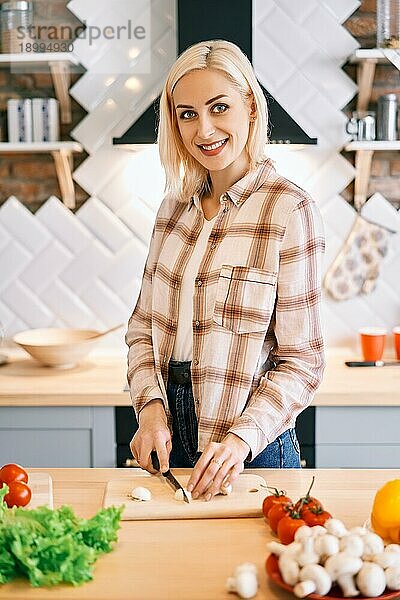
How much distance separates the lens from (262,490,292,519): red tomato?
1628 mm

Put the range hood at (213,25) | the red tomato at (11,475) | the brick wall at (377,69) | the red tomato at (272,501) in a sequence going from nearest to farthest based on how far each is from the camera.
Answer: the red tomato at (272,501), the red tomato at (11,475), the range hood at (213,25), the brick wall at (377,69)

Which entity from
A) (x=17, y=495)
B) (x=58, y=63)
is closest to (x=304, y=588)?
(x=17, y=495)

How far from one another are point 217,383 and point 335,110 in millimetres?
1786

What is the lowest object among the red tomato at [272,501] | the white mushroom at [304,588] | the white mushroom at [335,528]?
the red tomato at [272,501]

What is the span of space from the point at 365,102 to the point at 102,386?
143 cm

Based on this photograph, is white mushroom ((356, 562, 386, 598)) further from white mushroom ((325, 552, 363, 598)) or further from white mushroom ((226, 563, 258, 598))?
white mushroom ((226, 563, 258, 598))

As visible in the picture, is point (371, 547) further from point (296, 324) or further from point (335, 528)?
point (296, 324)

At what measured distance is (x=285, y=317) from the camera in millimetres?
1949

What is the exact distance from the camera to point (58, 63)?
3.30 m

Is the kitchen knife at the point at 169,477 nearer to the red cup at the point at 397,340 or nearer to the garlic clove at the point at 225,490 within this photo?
the garlic clove at the point at 225,490

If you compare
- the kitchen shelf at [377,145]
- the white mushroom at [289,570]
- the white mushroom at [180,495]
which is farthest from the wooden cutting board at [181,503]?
the kitchen shelf at [377,145]

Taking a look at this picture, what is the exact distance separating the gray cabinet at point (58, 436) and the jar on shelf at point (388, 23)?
1.59m

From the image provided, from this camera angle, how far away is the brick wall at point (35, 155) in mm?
3484

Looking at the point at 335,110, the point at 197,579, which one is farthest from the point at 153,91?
the point at 197,579
